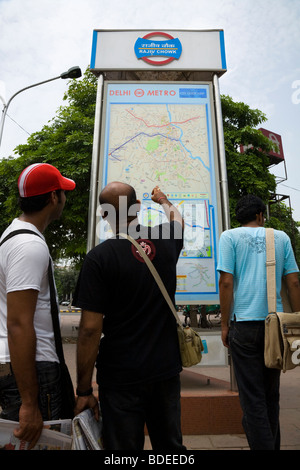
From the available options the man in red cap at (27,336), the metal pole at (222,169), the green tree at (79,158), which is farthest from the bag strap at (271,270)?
the green tree at (79,158)

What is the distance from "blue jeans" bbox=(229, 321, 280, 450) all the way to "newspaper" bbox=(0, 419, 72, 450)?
3.92 ft

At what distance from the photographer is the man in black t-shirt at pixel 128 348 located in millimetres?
1566

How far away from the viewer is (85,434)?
1401mm

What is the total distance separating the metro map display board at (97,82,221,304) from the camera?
140 inches

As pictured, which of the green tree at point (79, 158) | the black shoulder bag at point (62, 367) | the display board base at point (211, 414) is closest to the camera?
the black shoulder bag at point (62, 367)

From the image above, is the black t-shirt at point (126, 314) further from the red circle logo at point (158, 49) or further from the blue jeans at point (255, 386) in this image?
the red circle logo at point (158, 49)

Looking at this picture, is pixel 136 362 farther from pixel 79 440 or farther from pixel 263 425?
pixel 263 425

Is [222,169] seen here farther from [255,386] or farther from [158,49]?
[255,386]

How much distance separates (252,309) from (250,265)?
0.97ft

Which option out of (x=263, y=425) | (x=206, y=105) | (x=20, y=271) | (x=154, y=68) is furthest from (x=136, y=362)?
(x=154, y=68)

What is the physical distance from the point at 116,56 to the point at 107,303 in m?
3.56

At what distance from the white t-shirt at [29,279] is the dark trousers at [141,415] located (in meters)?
0.35

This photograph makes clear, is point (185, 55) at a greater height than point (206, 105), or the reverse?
point (185, 55)

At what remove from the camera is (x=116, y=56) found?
416 cm
